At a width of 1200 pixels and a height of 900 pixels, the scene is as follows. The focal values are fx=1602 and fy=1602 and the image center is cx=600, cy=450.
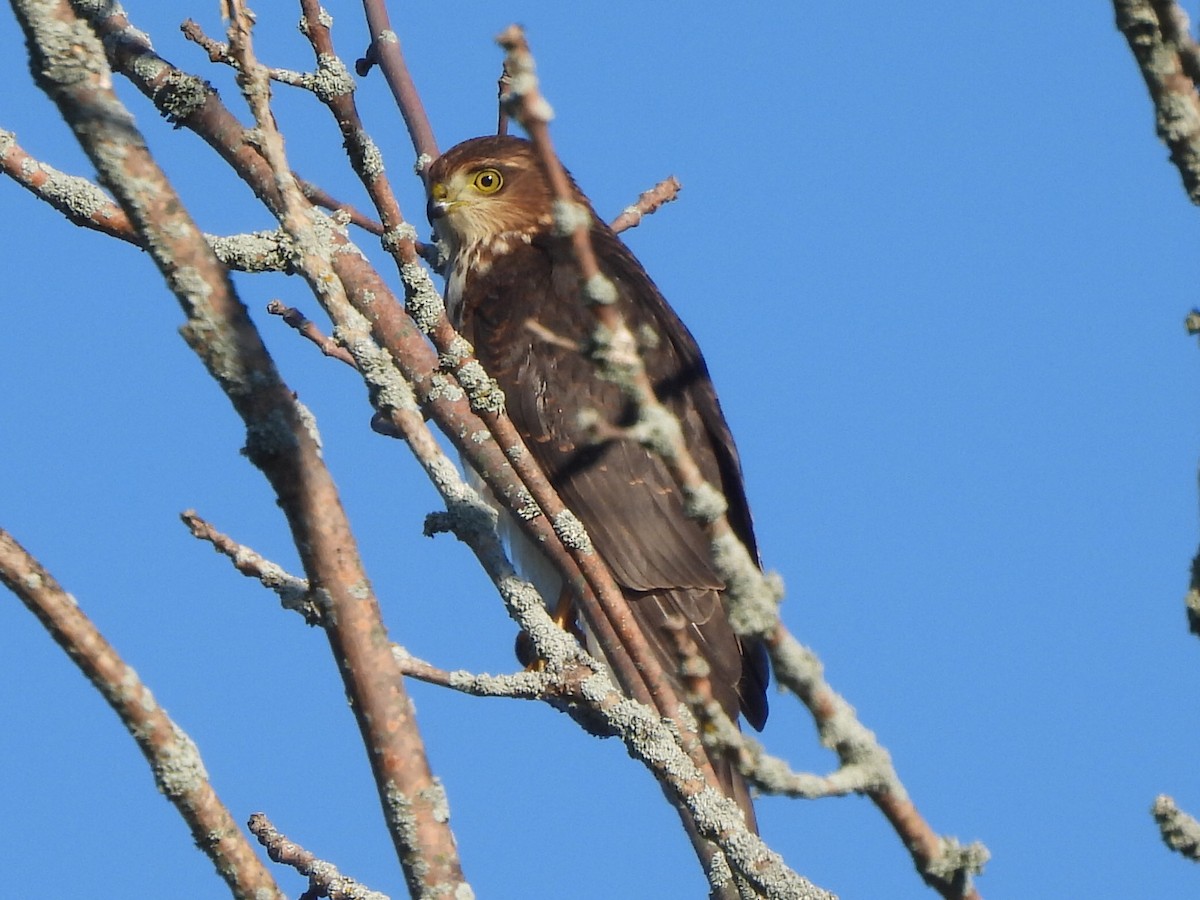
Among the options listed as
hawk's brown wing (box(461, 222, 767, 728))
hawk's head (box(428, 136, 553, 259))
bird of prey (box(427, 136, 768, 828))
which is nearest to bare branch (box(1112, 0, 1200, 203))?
bird of prey (box(427, 136, 768, 828))

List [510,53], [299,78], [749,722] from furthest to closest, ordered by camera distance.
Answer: [749,722], [299,78], [510,53]

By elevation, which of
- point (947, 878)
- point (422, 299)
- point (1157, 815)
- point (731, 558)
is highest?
point (422, 299)

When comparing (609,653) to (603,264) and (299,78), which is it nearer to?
(299,78)

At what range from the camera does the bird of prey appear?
597 centimetres

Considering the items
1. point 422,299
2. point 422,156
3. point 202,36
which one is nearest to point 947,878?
point 422,299

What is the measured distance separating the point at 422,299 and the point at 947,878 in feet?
5.39

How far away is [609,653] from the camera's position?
3646 mm

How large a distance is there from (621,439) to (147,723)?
Result: 347 cm

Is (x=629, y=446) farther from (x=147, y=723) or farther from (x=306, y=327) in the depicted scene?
(x=147, y=723)

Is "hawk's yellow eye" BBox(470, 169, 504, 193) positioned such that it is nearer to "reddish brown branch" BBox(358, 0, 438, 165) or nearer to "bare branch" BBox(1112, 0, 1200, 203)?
"reddish brown branch" BBox(358, 0, 438, 165)

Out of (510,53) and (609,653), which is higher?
(609,653)

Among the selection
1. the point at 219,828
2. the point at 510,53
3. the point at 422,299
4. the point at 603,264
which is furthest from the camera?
the point at 603,264

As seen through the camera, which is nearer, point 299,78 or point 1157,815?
point 1157,815

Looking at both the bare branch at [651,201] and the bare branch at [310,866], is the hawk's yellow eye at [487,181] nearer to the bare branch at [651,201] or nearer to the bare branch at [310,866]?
the bare branch at [651,201]
